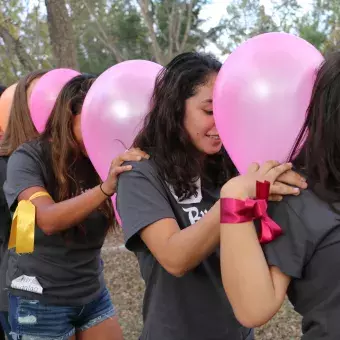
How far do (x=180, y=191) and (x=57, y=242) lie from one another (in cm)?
85

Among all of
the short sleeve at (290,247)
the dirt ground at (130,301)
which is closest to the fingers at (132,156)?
the short sleeve at (290,247)

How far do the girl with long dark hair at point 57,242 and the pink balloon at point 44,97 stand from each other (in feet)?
0.56

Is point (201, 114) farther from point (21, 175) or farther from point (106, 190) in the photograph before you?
point (21, 175)

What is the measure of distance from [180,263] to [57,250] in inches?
38.5

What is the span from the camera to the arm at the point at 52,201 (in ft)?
6.31

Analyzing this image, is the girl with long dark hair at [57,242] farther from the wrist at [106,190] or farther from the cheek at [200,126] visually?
the cheek at [200,126]

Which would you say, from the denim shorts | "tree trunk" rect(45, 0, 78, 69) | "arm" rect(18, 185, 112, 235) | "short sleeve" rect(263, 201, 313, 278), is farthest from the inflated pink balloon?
"tree trunk" rect(45, 0, 78, 69)

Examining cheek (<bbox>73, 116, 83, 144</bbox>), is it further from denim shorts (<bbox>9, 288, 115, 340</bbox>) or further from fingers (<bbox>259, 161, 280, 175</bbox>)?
fingers (<bbox>259, 161, 280, 175</bbox>)

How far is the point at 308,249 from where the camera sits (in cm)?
116

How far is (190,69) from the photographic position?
1697 mm

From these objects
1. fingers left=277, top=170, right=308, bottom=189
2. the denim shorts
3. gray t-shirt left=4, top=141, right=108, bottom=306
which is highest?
fingers left=277, top=170, right=308, bottom=189

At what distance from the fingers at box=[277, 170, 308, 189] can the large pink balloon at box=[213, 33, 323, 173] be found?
0.21 meters

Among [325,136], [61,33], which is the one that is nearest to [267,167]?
[325,136]

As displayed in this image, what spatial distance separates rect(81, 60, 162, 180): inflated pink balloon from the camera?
6.45 feet
